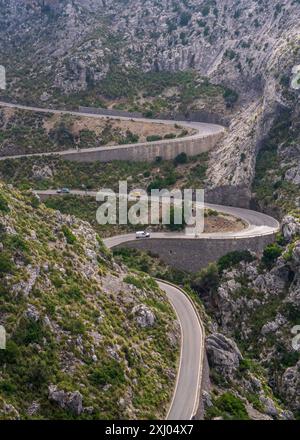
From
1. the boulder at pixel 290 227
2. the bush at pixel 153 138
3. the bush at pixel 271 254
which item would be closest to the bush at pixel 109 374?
the bush at pixel 271 254

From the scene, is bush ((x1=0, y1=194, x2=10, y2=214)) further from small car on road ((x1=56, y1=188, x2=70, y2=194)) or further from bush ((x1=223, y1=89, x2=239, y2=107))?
bush ((x1=223, y1=89, x2=239, y2=107))

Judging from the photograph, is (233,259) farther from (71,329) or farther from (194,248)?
(71,329)

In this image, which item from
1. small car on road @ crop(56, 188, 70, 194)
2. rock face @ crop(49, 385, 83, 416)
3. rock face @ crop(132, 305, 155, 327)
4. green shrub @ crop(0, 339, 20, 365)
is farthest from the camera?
small car on road @ crop(56, 188, 70, 194)

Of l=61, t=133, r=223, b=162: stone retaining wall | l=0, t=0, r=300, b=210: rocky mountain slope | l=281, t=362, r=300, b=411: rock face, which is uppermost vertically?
l=0, t=0, r=300, b=210: rocky mountain slope

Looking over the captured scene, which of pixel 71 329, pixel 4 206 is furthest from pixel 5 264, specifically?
pixel 4 206

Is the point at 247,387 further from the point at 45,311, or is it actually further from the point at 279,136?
the point at 279,136

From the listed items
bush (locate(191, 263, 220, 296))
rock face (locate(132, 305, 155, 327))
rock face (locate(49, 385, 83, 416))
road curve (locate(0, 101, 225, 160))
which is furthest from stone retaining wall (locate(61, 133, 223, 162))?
rock face (locate(49, 385, 83, 416))
